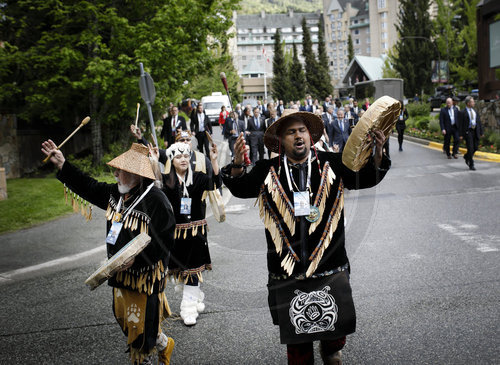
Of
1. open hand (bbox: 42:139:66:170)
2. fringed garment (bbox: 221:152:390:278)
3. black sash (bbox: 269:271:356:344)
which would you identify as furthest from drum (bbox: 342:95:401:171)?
open hand (bbox: 42:139:66:170)

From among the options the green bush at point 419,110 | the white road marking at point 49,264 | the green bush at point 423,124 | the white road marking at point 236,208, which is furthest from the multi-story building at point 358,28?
the white road marking at point 49,264

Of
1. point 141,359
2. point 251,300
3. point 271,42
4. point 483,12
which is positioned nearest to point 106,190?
point 141,359

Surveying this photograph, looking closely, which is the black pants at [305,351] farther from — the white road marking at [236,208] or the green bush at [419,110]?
the green bush at [419,110]

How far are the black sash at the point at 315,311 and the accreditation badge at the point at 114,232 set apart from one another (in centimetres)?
133

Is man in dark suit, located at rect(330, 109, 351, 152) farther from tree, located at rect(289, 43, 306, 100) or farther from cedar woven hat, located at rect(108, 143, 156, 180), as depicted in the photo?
tree, located at rect(289, 43, 306, 100)

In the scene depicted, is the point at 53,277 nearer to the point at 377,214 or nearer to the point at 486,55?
the point at 377,214

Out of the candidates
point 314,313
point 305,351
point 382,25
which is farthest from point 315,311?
point 382,25

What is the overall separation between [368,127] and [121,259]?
1.86 m

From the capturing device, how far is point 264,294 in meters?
6.09

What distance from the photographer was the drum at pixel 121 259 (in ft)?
12.0

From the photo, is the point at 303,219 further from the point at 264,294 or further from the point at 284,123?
the point at 264,294

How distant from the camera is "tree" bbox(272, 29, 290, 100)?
97900 mm

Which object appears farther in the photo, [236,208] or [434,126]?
[434,126]

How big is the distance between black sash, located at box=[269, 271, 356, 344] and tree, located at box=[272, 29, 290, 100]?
94.5 m
